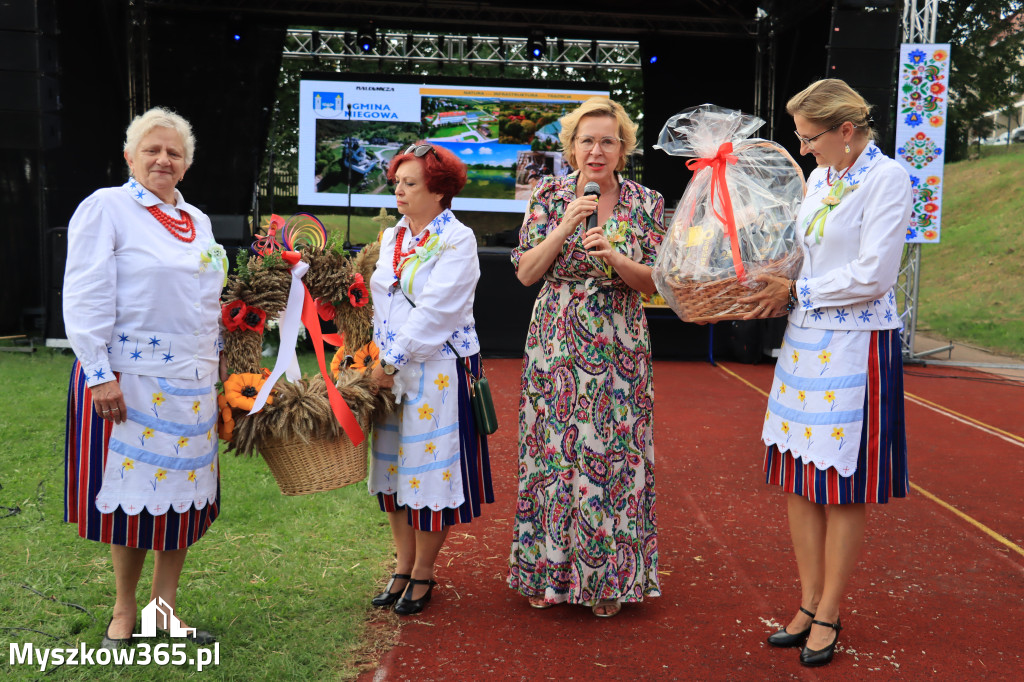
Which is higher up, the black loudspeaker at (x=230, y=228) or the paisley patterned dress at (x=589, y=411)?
the black loudspeaker at (x=230, y=228)

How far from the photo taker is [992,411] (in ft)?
22.0

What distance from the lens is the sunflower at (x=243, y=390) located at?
253 cm

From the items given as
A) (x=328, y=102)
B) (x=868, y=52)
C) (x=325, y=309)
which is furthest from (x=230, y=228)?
(x=325, y=309)

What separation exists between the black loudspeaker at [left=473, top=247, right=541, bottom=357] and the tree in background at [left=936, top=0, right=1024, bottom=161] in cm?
1443

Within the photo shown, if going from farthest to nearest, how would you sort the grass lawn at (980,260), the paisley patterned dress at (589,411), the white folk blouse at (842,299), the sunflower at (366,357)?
the grass lawn at (980,260)
the sunflower at (366,357)
the paisley patterned dress at (589,411)
the white folk blouse at (842,299)

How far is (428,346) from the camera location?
106 inches

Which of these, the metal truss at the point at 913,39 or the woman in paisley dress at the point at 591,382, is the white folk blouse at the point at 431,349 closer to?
the woman in paisley dress at the point at 591,382

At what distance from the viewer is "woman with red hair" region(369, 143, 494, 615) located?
2709 millimetres

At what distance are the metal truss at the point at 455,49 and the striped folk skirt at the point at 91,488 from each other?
777cm

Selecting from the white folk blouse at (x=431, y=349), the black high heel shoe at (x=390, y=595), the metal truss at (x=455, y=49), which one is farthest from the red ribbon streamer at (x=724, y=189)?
the metal truss at (x=455, y=49)

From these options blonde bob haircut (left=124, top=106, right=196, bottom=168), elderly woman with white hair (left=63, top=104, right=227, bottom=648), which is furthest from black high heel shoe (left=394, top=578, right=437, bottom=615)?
blonde bob haircut (left=124, top=106, right=196, bottom=168)

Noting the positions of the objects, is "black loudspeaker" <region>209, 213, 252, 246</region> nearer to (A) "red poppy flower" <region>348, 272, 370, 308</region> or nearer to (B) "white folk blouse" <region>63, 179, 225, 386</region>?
(A) "red poppy flower" <region>348, 272, 370, 308</region>

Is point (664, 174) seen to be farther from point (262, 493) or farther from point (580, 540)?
point (580, 540)

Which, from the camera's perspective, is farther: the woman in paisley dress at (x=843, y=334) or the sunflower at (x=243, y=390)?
the sunflower at (x=243, y=390)
